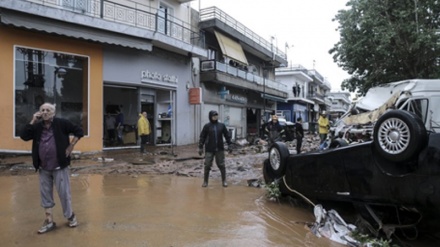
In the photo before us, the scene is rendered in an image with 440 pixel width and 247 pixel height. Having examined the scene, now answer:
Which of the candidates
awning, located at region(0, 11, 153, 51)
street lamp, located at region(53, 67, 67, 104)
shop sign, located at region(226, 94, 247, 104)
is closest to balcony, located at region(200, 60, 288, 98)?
shop sign, located at region(226, 94, 247, 104)

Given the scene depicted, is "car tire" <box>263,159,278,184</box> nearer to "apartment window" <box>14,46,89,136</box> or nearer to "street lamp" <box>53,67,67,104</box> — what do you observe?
"apartment window" <box>14,46,89,136</box>

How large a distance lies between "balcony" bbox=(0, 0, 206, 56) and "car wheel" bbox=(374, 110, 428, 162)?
10808 millimetres

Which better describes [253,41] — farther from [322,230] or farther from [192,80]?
[322,230]

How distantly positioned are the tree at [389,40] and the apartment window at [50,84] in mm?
13977

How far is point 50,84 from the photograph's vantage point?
12.1 m

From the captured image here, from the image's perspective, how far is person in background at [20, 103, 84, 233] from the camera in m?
4.20

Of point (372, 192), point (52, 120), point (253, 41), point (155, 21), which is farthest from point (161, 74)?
point (372, 192)

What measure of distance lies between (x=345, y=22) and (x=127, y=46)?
41.1 ft

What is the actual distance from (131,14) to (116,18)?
34.9 inches

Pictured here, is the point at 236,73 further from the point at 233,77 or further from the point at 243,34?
the point at 243,34

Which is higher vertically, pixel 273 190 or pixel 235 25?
pixel 235 25

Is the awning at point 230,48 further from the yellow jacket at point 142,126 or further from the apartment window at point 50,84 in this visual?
the apartment window at point 50,84

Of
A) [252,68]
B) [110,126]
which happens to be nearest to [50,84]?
[110,126]

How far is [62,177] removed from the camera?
4297mm
